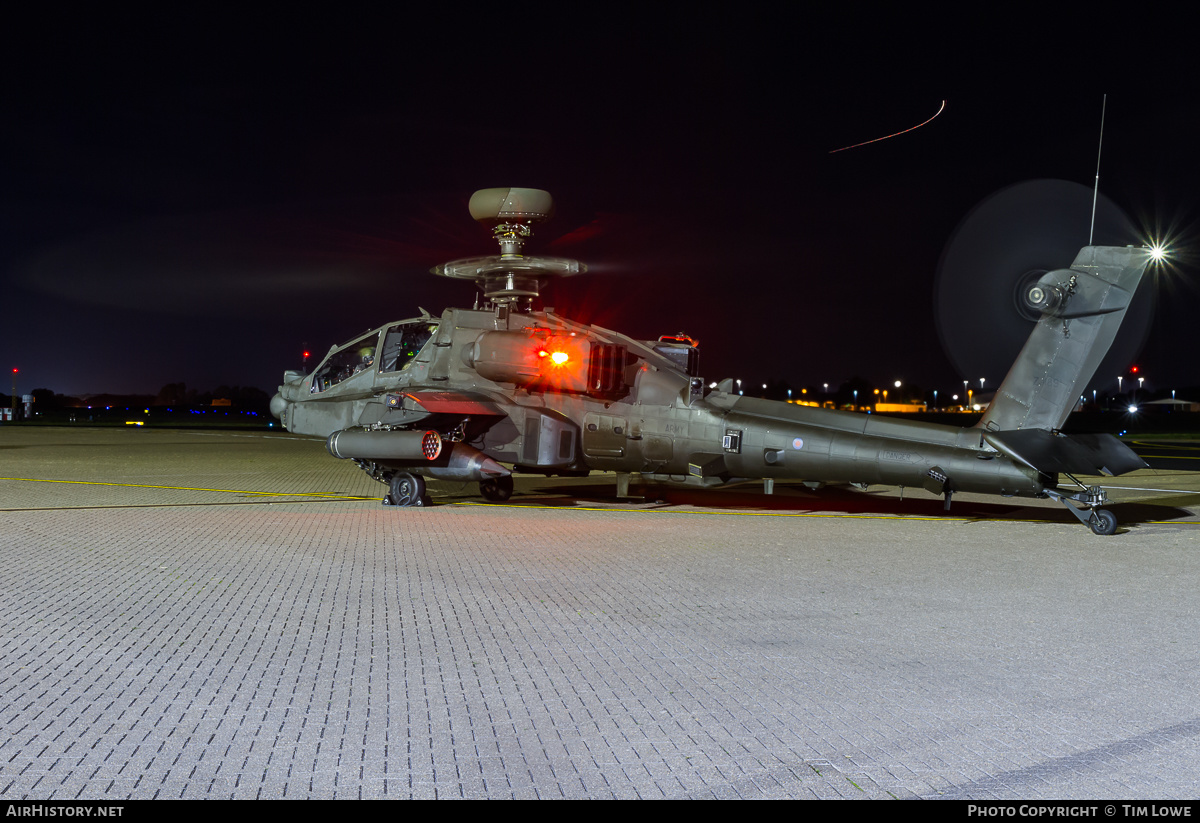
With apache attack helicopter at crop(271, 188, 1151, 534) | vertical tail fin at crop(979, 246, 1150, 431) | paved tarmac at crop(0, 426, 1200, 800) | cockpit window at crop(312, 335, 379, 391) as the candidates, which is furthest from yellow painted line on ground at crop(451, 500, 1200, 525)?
cockpit window at crop(312, 335, 379, 391)

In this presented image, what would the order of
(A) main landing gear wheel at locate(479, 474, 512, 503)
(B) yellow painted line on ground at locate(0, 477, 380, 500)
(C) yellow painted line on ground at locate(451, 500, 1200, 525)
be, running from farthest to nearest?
(B) yellow painted line on ground at locate(0, 477, 380, 500)
(A) main landing gear wheel at locate(479, 474, 512, 503)
(C) yellow painted line on ground at locate(451, 500, 1200, 525)

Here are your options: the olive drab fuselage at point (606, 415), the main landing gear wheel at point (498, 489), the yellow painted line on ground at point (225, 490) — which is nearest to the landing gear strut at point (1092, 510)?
the olive drab fuselage at point (606, 415)

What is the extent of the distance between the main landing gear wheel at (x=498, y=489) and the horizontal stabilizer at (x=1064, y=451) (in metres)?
7.67

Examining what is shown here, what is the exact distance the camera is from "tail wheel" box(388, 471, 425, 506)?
1448cm

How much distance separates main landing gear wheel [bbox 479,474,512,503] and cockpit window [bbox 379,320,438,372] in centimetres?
252

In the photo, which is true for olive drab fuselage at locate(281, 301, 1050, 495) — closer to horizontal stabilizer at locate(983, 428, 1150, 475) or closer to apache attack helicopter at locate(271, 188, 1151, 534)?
apache attack helicopter at locate(271, 188, 1151, 534)

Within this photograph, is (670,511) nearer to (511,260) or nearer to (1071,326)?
(511,260)

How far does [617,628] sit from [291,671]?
94.1 inches

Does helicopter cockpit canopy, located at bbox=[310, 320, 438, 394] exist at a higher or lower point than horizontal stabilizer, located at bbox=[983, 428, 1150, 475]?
higher

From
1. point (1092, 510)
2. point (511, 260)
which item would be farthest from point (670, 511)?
point (1092, 510)

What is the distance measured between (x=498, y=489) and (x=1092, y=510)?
29.4 feet

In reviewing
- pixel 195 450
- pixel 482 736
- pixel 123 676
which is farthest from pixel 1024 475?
pixel 195 450

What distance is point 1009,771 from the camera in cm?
421

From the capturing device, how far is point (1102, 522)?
1180cm
